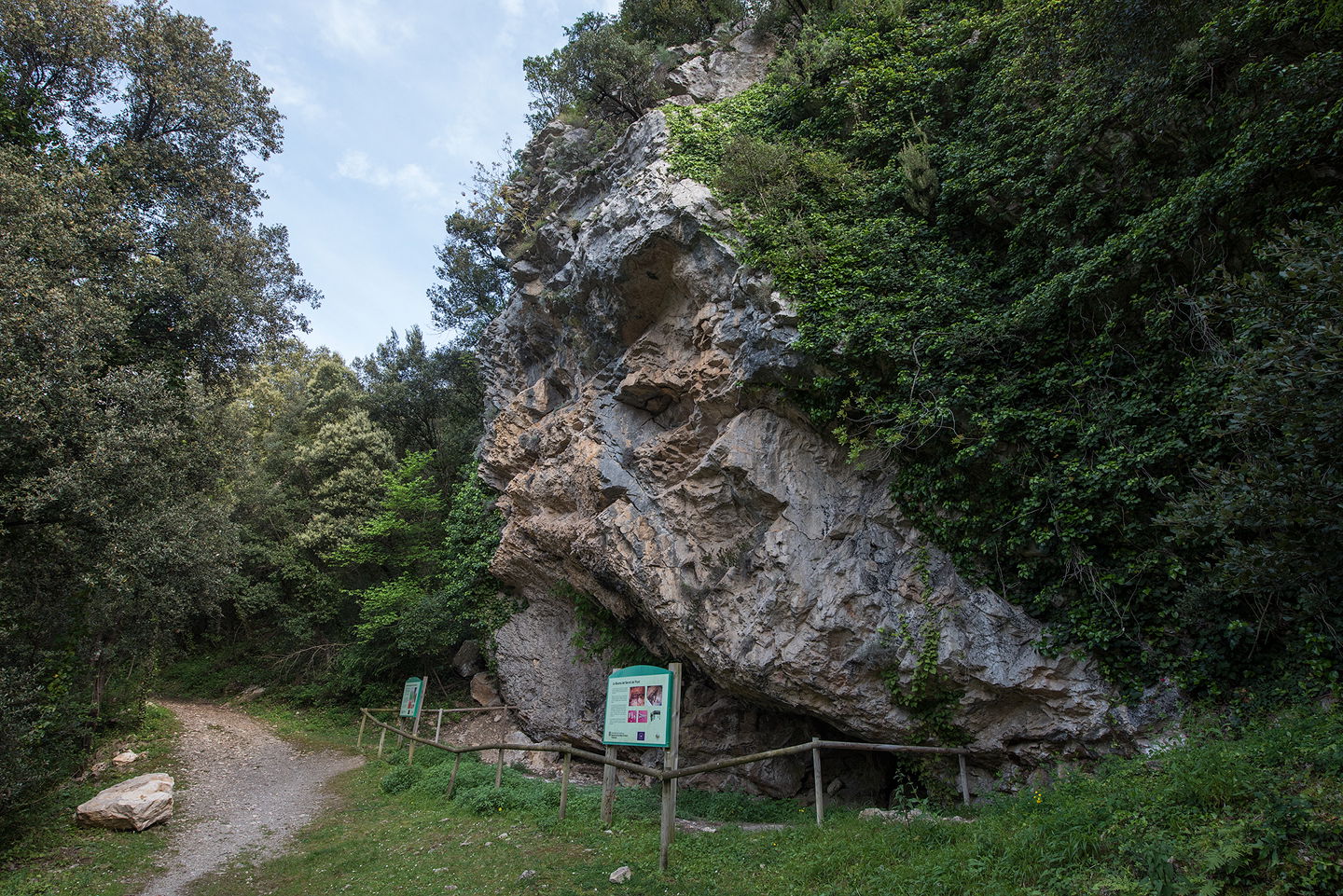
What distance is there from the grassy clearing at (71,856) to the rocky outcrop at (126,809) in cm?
10

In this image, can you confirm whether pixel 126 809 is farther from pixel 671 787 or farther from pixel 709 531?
pixel 709 531

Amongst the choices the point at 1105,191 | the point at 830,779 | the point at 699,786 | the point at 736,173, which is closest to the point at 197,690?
the point at 699,786

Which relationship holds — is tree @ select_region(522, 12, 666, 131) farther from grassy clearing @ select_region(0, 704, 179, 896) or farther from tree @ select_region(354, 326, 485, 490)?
grassy clearing @ select_region(0, 704, 179, 896)

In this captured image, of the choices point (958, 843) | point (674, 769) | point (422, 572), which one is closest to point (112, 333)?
point (422, 572)

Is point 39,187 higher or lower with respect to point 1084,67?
lower

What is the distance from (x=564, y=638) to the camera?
1273cm

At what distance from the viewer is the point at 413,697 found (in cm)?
1274

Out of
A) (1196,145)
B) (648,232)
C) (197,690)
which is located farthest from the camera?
(197,690)

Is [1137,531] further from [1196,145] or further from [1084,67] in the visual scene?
[1084,67]

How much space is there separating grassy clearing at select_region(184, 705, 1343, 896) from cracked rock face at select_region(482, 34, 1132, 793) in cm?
135

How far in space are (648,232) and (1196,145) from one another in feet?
24.3

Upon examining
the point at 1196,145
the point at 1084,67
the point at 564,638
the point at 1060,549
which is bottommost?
the point at 564,638

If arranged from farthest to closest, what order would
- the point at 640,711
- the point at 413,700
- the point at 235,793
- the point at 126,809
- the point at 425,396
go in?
the point at 425,396 → the point at 413,700 → the point at 235,793 → the point at 126,809 → the point at 640,711

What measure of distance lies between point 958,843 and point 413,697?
11.3 metres
